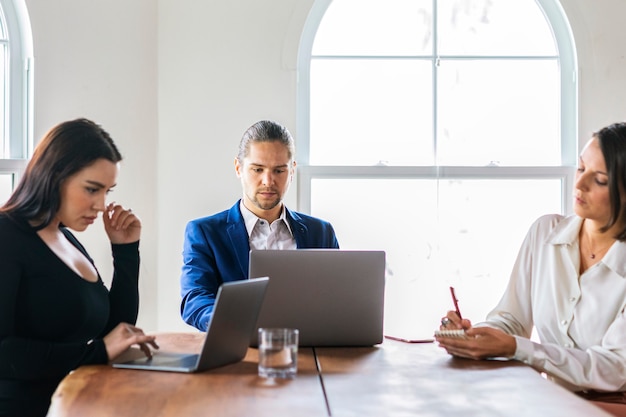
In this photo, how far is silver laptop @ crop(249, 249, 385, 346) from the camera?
2.40 meters

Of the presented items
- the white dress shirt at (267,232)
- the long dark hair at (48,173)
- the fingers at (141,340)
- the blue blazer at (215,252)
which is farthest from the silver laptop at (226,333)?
the white dress shirt at (267,232)

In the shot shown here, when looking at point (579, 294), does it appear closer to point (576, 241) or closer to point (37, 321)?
point (576, 241)

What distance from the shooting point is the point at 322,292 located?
2.42m

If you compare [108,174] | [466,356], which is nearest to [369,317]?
[466,356]

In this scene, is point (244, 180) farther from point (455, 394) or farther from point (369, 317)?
point (455, 394)

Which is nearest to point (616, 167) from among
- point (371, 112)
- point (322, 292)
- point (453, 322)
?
point (453, 322)

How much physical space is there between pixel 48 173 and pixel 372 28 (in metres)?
2.35

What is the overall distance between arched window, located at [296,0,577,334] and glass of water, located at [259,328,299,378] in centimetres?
215

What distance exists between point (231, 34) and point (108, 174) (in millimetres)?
1772

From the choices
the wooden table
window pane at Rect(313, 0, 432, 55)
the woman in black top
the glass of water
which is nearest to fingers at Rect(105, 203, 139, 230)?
the woman in black top

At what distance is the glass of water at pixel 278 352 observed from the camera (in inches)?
81.1

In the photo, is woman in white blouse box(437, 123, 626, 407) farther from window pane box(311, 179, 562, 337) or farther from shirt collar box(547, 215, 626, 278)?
window pane box(311, 179, 562, 337)

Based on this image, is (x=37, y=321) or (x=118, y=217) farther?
(x=118, y=217)

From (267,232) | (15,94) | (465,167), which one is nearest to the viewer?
(267,232)
